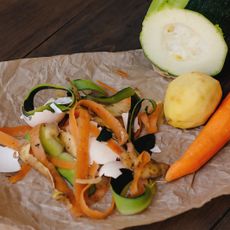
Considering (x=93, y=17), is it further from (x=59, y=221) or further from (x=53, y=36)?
(x=59, y=221)

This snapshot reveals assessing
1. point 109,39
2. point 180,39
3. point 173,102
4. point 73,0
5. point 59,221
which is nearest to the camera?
point 59,221

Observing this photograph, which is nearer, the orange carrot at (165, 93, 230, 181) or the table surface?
the orange carrot at (165, 93, 230, 181)

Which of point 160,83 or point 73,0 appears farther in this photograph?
point 73,0

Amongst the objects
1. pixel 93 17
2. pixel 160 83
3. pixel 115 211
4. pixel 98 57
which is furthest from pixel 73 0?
pixel 115 211

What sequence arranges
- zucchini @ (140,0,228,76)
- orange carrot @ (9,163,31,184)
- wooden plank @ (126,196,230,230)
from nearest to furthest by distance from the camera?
wooden plank @ (126,196,230,230)
orange carrot @ (9,163,31,184)
zucchini @ (140,0,228,76)

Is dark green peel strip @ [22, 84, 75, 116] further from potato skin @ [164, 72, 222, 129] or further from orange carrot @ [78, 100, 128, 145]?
potato skin @ [164, 72, 222, 129]

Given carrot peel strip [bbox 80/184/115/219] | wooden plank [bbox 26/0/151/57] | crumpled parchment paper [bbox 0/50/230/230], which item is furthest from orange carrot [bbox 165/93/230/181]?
wooden plank [bbox 26/0/151/57]

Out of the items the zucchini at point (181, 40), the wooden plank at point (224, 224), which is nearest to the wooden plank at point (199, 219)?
the wooden plank at point (224, 224)
